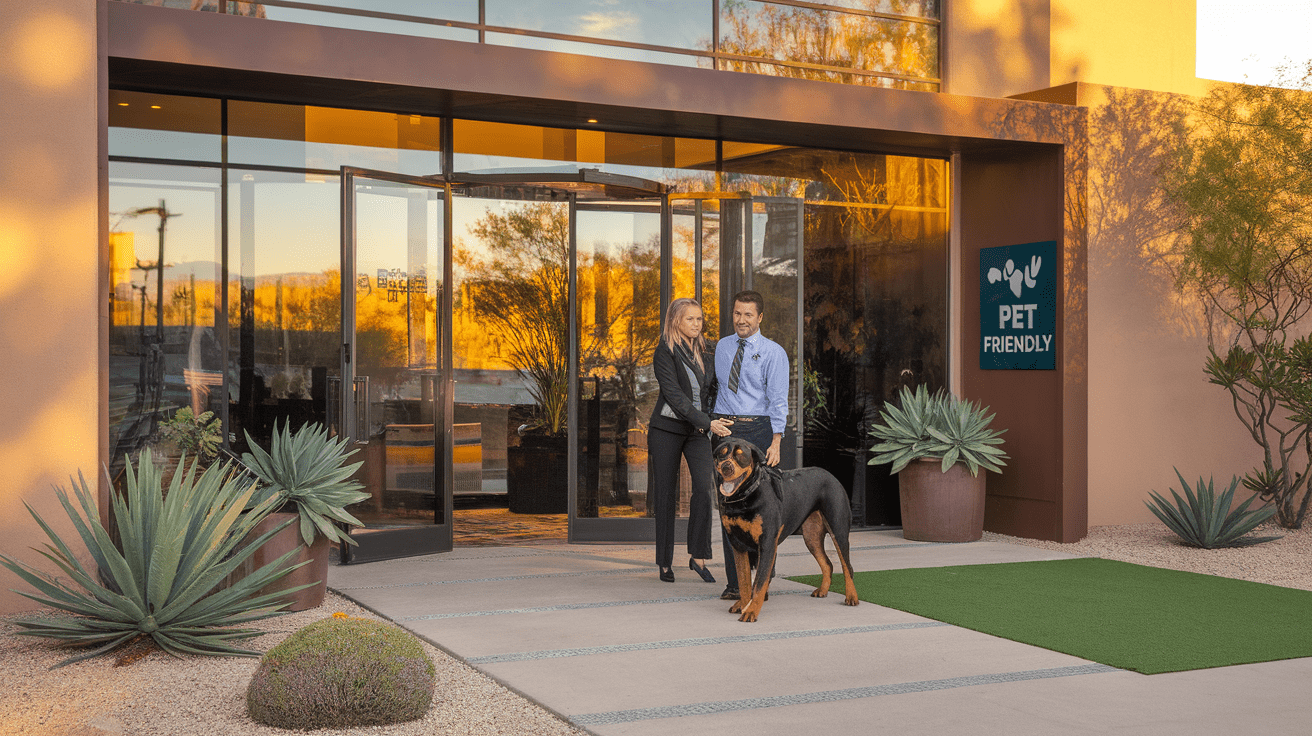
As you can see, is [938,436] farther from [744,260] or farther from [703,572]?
[703,572]

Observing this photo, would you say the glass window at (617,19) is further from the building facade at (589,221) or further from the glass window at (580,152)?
the glass window at (580,152)

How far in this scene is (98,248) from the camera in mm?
6043

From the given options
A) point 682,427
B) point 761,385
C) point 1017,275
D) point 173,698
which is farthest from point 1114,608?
point 173,698

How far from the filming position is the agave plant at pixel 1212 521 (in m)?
8.50

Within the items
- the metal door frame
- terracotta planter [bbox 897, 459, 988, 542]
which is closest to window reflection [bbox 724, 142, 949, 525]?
terracotta planter [bbox 897, 459, 988, 542]

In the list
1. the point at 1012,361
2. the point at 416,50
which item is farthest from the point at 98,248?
the point at 1012,361

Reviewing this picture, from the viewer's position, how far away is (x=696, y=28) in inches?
359

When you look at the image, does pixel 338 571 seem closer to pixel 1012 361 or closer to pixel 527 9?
pixel 527 9

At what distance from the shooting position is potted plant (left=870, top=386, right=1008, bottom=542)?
346 inches

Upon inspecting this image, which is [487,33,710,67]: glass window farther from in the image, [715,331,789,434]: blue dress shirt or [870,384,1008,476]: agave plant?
[870,384,1008,476]: agave plant

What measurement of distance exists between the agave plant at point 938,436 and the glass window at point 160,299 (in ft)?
16.4

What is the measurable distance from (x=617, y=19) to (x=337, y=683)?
630cm

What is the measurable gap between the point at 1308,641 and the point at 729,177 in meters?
5.32

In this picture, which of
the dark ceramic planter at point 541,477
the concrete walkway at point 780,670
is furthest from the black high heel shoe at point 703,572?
the dark ceramic planter at point 541,477
